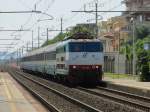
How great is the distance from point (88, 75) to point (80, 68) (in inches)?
28.8

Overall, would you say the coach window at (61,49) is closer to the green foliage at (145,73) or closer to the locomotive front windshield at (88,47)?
the locomotive front windshield at (88,47)

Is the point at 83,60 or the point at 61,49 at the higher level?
the point at 61,49

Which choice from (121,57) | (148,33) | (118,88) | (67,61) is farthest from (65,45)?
(148,33)

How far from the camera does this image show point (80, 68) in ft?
123

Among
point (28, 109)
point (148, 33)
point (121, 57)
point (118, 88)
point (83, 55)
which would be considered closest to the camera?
point (28, 109)

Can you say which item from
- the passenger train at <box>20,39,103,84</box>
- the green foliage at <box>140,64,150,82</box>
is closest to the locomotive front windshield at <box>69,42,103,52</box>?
the passenger train at <box>20,39,103,84</box>

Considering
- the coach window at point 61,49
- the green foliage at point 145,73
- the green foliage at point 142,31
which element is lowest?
the green foliage at point 145,73

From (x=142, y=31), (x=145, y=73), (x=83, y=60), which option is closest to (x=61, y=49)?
(x=83, y=60)

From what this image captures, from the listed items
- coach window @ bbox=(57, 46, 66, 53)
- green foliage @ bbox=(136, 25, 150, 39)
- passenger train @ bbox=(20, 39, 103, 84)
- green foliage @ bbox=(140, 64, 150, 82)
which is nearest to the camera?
passenger train @ bbox=(20, 39, 103, 84)

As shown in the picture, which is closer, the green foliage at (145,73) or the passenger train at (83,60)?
the passenger train at (83,60)

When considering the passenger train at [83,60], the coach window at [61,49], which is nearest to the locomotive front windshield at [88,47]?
the passenger train at [83,60]

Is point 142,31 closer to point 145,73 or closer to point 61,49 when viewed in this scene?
point 145,73

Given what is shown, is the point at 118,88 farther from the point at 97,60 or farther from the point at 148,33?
the point at 148,33

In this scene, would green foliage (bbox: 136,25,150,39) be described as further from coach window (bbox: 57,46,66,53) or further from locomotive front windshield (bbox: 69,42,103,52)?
locomotive front windshield (bbox: 69,42,103,52)
